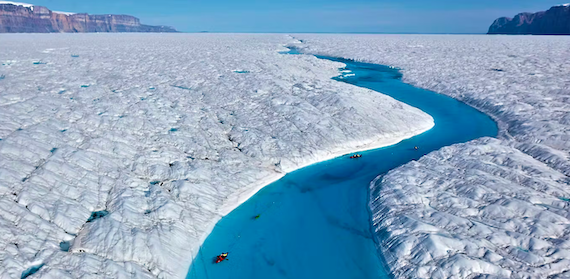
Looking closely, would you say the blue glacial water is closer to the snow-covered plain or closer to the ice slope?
the ice slope

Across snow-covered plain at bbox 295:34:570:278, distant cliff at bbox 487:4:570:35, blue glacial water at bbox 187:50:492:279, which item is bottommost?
blue glacial water at bbox 187:50:492:279

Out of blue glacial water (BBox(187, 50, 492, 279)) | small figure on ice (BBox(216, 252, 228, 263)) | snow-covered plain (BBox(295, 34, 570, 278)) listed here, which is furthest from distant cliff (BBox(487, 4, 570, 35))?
small figure on ice (BBox(216, 252, 228, 263))

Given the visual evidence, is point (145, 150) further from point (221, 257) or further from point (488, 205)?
point (488, 205)

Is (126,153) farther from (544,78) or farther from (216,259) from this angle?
(544,78)

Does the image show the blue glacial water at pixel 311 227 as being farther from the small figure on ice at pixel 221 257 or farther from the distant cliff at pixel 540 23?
the distant cliff at pixel 540 23

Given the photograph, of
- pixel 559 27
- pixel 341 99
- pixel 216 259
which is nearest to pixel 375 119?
pixel 341 99

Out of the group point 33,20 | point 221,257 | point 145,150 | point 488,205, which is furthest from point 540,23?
point 33,20
